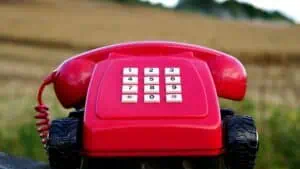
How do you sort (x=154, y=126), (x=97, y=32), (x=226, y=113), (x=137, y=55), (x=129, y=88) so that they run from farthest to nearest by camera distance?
(x=97, y=32), (x=137, y=55), (x=226, y=113), (x=129, y=88), (x=154, y=126)

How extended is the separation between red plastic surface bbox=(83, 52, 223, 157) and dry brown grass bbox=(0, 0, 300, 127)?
14783 millimetres

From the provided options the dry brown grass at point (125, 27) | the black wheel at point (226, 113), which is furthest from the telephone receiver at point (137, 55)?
the dry brown grass at point (125, 27)

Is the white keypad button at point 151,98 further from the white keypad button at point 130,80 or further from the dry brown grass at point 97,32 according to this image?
the dry brown grass at point 97,32

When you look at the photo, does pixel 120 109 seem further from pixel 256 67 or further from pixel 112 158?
pixel 256 67

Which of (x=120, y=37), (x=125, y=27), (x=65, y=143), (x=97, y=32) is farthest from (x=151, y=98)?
(x=125, y=27)

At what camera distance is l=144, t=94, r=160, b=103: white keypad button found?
6.35ft

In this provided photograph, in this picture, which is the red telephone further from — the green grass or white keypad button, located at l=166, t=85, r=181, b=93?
the green grass

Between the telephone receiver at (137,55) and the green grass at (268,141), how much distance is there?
3519mm

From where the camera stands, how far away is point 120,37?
23.4 metres

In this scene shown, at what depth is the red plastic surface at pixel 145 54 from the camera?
2.21m

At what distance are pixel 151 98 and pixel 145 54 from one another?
274 millimetres

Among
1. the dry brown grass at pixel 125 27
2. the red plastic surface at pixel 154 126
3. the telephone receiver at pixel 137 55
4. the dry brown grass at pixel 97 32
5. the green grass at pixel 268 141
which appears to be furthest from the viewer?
the dry brown grass at pixel 125 27

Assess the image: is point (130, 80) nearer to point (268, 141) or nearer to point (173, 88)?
point (173, 88)

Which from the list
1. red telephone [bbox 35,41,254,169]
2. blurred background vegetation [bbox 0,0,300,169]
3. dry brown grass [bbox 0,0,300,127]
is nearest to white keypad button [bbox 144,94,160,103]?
red telephone [bbox 35,41,254,169]
